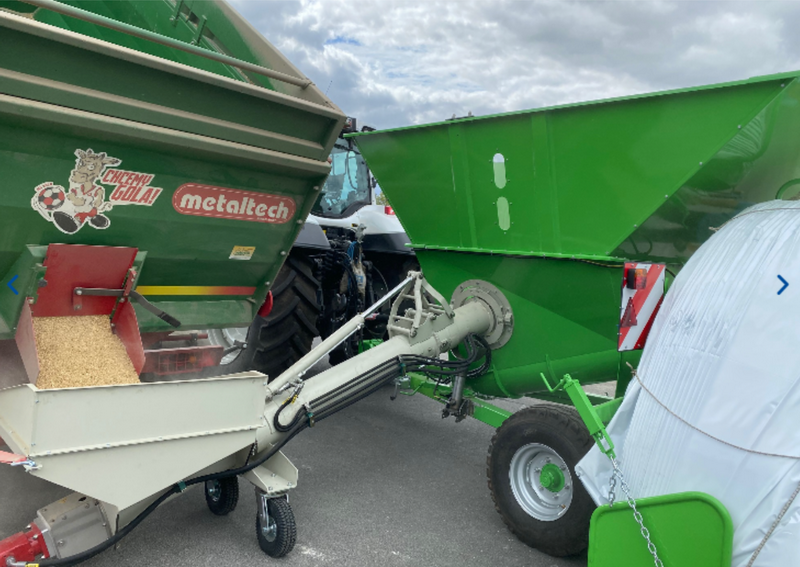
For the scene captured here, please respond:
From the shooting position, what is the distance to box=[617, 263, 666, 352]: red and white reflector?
9.50 feet

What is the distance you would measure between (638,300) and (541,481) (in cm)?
98

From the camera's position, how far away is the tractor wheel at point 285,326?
13.4ft

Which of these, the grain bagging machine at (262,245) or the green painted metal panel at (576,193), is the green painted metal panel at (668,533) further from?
the green painted metal panel at (576,193)

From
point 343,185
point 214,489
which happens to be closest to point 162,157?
point 214,489

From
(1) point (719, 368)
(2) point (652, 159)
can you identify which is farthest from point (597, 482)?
(2) point (652, 159)

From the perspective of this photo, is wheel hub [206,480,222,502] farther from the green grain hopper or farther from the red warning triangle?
the red warning triangle

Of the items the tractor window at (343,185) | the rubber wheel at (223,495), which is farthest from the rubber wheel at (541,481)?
the tractor window at (343,185)

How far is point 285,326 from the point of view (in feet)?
13.6

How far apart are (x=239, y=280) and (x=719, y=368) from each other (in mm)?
2536

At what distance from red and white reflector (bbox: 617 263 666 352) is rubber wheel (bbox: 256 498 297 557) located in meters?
1.73

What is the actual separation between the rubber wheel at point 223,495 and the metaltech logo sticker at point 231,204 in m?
1.30

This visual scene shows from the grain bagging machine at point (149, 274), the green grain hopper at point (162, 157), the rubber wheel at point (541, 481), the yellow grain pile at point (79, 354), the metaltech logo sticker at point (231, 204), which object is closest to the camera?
the grain bagging machine at point (149, 274)

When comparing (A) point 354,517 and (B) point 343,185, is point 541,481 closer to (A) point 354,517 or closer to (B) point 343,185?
(A) point 354,517

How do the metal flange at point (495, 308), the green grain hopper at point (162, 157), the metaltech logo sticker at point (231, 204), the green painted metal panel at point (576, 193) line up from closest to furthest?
1. the green grain hopper at point (162, 157)
2. the green painted metal panel at point (576, 193)
3. the metaltech logo sticker at point (231, 204)
4. the metal flange at point (495, 308)
